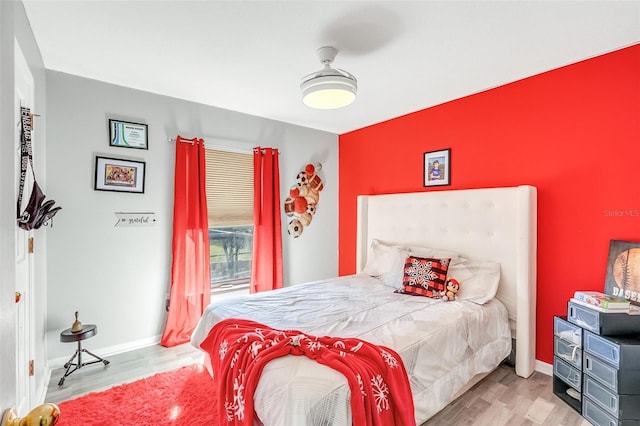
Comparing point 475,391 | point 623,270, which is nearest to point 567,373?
point 475,391

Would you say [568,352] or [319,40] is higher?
[319,40]

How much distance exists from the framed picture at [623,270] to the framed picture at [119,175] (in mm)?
3900

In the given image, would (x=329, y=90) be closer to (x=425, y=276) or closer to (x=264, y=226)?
(x=425, y=276)

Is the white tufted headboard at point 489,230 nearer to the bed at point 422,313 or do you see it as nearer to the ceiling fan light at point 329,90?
the bed at point 422,313

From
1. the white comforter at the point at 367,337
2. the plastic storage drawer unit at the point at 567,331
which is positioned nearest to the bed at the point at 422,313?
the white comforter at the point at 367,337

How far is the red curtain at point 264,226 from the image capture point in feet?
12.0

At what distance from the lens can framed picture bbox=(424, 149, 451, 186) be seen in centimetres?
322

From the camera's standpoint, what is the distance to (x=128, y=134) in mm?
2895

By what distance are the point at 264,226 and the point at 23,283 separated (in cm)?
215

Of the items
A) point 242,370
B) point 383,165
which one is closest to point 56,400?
point 242,370

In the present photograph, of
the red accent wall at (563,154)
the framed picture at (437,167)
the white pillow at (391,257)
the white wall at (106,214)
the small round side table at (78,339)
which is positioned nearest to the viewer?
the red accent wall at (563,154)

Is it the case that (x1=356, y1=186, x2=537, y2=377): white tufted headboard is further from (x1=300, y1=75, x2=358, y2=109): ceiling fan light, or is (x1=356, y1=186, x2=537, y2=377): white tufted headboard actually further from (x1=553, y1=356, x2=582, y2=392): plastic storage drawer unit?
(x1=300, y1=75, x2=358, y2=109): ceiling fan light

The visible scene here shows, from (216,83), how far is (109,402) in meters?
2.63

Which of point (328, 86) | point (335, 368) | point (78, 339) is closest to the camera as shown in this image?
point (335, 368)
